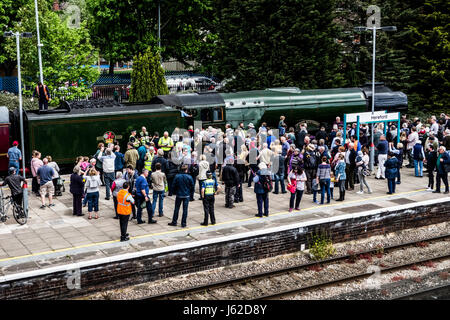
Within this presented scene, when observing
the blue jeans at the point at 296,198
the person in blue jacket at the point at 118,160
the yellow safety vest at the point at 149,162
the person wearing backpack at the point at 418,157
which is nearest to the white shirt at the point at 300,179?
the blue jeans at the point at 296,198

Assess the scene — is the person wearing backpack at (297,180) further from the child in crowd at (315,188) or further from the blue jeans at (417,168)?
the blue jeans at (417,168)

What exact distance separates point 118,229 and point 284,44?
22.5 metres

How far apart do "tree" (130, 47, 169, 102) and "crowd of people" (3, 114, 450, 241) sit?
9.61 metres

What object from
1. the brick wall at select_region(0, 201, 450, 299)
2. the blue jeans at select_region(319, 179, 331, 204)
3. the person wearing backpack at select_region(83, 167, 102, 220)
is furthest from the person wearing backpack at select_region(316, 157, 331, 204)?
the person wearing backpack at select_region(83, 167, 102, 220)

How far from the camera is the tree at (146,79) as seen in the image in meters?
32.2

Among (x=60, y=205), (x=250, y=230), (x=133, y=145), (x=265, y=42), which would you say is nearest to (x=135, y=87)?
(x=265, y=42)

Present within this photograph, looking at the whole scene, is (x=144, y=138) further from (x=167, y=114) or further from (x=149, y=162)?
(x=167, y=114)

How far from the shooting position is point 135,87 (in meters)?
32.7

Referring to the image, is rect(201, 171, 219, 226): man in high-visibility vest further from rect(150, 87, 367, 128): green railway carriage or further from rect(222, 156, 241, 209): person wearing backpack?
rect(150, 87, 367, 128): green railway carriage

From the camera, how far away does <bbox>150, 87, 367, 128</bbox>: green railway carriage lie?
24.7 metres

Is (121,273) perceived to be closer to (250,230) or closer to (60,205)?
(250,230)

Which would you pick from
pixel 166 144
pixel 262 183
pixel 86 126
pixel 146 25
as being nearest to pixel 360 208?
pixel 262 183

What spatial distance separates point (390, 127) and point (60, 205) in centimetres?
1450

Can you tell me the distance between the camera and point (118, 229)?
51.3 ft
